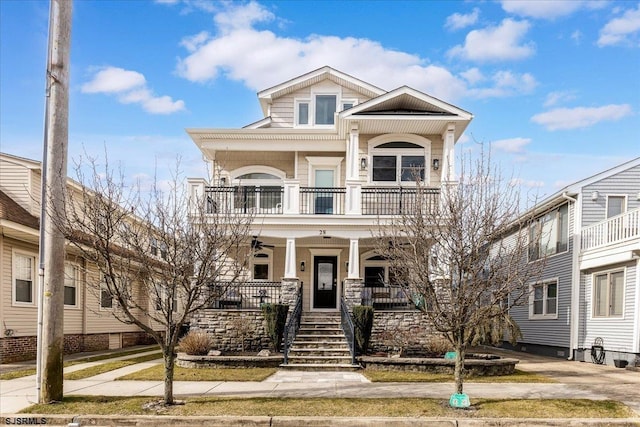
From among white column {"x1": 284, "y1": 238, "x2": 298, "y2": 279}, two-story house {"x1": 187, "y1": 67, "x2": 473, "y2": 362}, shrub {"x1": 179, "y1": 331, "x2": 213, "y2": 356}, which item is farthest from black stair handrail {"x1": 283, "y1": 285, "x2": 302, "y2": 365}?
shrub {"x1": 179, "y1": 331, "x2": 213, "y2": 356}

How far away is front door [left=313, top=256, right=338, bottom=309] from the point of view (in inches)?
728

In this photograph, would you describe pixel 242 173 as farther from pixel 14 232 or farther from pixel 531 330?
pixel 531 330

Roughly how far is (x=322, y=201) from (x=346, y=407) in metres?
9.37

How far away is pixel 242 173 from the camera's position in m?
18.5

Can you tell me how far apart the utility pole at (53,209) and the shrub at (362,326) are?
305 inches

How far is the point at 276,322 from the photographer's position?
14367mm

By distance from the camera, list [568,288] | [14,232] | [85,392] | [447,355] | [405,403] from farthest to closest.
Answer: [568,288] < [14,232] < [447,355] < [85,392] < [405,403]

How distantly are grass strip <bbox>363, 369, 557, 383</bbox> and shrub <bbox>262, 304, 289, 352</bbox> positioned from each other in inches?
120

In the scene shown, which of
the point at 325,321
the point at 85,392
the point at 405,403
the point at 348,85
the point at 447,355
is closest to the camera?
the point at 405,403

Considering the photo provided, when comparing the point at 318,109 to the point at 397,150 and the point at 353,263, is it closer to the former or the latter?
the point at 397,150

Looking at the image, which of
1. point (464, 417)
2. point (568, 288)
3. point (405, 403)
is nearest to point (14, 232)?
point (405, 403)

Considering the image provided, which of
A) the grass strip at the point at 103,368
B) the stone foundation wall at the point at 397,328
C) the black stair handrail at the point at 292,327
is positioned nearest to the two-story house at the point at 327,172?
the stone foundation wall at the point at 397,328

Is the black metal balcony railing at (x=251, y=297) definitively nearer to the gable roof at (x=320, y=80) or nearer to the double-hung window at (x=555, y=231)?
the gable roof at (x=320, y=80)

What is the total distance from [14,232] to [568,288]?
58.6ft
